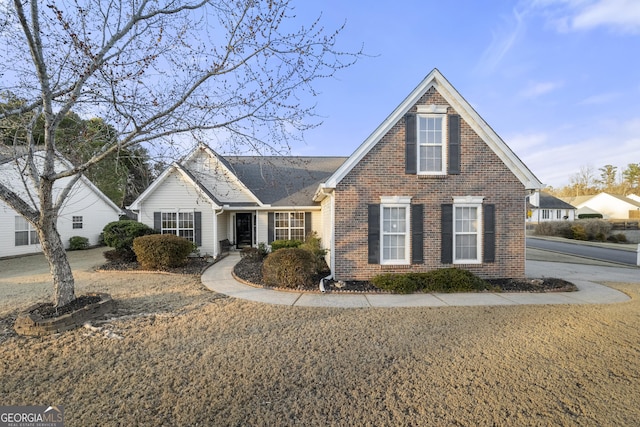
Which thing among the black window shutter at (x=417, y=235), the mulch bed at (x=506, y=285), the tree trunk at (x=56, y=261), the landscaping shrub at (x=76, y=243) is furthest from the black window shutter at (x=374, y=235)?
the landscaping shrub at (x=76, y=243)

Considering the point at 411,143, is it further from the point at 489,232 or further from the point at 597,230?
the point at 597,230

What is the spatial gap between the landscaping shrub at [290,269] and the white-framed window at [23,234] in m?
15.3

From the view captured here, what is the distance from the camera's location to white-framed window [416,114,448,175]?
352 inches

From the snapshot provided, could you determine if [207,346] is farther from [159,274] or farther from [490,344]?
[159,274]

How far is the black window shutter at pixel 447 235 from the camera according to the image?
8.81 metres

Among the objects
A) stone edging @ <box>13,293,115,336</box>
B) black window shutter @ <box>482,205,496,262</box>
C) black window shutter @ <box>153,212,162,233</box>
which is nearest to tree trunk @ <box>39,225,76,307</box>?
stone edging @ <box>13,293,115,336</box>

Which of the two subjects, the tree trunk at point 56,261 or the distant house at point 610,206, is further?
the distant house at point 610,206

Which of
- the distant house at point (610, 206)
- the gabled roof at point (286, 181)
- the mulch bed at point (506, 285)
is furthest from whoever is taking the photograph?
the distant house at point (610, 206)

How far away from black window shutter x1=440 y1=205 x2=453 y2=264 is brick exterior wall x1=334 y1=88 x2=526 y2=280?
0.13 metres

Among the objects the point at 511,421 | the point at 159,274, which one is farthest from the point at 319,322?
the point at 159,274

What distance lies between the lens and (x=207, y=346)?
15.1 ft

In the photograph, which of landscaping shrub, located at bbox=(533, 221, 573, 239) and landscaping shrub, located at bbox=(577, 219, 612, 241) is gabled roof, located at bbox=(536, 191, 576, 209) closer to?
landscaping shrub, located at bbox=(533, 221, 573, 239)

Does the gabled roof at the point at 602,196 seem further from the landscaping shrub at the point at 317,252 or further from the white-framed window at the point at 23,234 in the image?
the white-framed window at the point at 23,234

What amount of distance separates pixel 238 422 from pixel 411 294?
597 cm
